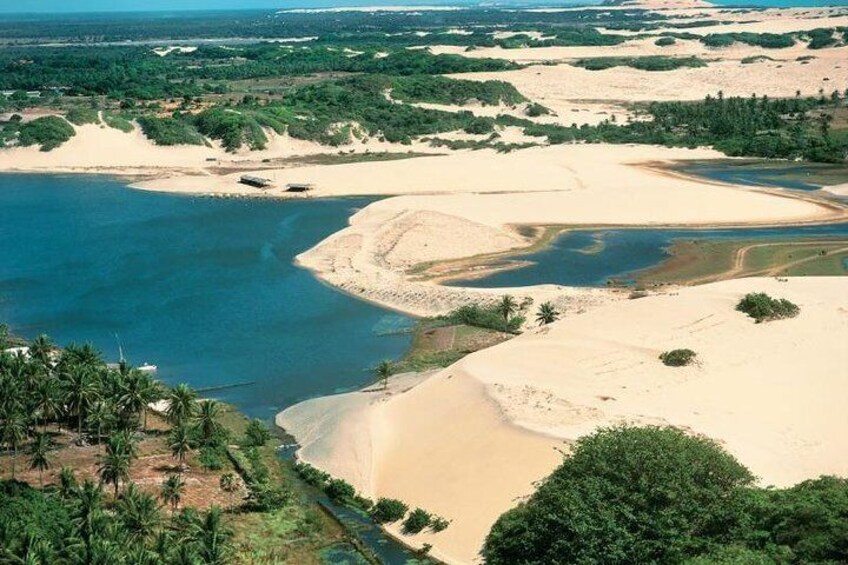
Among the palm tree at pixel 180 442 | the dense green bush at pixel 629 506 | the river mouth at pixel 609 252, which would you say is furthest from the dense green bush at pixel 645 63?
the dense green bush at pixel 629 506

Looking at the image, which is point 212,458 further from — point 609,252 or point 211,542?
point 609,252

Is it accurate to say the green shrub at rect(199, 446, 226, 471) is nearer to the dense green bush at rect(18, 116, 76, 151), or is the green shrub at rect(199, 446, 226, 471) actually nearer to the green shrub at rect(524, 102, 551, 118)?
the dense green bush at rect(18, 116, 76, 151)

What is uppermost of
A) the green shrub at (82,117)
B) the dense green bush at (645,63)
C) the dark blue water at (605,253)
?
the dense green bush at (645,63)

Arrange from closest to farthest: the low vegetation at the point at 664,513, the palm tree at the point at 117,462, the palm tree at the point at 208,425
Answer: the low vegetation at the point at 664,513
the palm tree at the point at 117,462
the palm tree at the point at 208,425

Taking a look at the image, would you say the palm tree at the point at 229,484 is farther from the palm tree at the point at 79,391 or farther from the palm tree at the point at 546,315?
the palm tree at the point at 546,315

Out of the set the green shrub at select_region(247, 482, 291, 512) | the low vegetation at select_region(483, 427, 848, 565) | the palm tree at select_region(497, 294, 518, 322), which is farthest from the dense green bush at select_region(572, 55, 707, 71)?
the low vegetation at select_region(483, 427, 848, 565)

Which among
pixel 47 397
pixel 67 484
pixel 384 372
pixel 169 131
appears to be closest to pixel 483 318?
pixel 384 372
